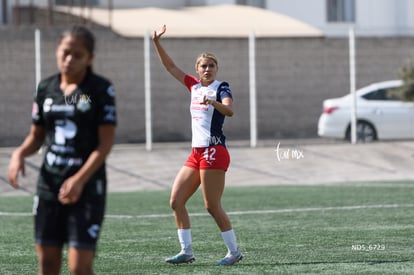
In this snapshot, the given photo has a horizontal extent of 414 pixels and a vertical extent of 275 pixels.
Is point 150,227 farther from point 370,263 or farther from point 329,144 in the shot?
point 329,144

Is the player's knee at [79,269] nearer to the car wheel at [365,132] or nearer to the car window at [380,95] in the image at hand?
the car wheel at [365,132]

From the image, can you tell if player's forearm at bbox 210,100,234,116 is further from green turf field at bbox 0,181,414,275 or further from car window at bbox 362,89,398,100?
car window at bbox 362,89,398,100

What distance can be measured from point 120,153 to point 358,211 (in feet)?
36.6

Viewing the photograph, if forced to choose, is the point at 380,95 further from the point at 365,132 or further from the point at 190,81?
the point at 190,81

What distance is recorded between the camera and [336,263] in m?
10.9

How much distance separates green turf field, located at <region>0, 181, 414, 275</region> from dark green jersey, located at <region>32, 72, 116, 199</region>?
3.37 metres

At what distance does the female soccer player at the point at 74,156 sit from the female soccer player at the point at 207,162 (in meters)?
3.75

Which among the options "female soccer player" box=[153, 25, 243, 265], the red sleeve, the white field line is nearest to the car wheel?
the white field line

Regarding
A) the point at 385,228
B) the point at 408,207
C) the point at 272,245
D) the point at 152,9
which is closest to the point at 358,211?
the point at 408,207

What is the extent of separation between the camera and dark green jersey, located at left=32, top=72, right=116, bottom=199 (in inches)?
284

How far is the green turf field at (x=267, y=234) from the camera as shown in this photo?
428 inches

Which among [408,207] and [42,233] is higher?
[42,233]

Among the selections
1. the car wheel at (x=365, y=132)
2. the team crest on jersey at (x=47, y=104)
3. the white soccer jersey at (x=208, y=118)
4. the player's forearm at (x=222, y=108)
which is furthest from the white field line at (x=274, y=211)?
the car wheel at (x=365, y=132)

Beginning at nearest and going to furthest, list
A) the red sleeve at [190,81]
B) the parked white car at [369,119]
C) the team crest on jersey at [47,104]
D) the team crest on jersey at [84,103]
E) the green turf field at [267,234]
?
1. the team crest on jersey at [84,103]
2. the team crest on jersey at [47,104]
3. the green turf field at [267,234]
4. the red sleeve at [190,81]
5. the parked white car at [369,119]
